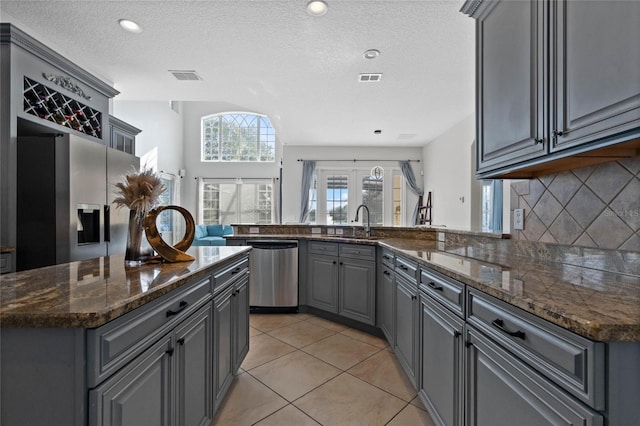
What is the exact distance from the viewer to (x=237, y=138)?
29.2ft

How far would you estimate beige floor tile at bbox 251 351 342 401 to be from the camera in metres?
2.00

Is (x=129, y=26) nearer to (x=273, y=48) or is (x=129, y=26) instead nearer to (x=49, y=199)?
(x=273, y=48)

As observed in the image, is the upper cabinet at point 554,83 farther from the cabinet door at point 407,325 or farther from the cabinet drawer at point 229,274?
the cabinet drawer at point 229,274

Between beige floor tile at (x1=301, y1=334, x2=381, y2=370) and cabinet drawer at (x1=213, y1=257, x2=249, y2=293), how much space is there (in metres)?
0.98

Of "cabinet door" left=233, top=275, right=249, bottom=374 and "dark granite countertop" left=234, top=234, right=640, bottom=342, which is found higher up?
"dark granite countertop" left=234, top=234, right=640, bottom=342

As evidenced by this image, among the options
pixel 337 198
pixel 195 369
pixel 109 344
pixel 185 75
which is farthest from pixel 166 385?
pixel 337 198

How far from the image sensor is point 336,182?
24.5 feet

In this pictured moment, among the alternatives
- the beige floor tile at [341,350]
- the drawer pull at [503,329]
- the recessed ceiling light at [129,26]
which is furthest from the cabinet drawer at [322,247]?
the recessed ceiling light at [129,26]

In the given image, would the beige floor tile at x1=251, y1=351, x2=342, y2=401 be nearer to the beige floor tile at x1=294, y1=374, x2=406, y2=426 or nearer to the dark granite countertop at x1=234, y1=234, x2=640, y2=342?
the beige floor tile at x1=294, y1=374, x2=406, y2=426

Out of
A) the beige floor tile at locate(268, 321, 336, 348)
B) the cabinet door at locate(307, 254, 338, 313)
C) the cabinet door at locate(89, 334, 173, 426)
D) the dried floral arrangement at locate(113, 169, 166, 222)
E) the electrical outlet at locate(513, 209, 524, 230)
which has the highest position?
the dried floral arrangement at locate(113, 169, 166, 222)

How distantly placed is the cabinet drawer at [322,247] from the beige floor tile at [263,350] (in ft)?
3.39

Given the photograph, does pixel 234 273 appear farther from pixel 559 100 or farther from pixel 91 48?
pixel 91 48

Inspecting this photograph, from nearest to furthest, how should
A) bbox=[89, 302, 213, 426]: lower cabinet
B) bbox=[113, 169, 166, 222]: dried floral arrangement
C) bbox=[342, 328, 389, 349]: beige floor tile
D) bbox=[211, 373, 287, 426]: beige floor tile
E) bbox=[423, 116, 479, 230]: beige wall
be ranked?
1. bbox=[89, 302, 213, 426]: lower cabinet
2. bbox=[113, 169, 166, 222]: dried floral arrangement
3. bbox=[211, 373, 287, 426]: beige floor tile
4. bbox=[342, 328, 389, 349]: beige floor tile
5. bbox=[423, 116, 479, 230]: beige wall

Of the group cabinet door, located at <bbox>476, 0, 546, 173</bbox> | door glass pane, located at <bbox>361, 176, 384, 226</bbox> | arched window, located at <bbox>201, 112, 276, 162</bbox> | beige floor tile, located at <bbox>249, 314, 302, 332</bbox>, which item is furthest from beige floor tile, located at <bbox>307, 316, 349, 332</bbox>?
arched window, located at <bbox>201, 112, 276, 162</bbox>
